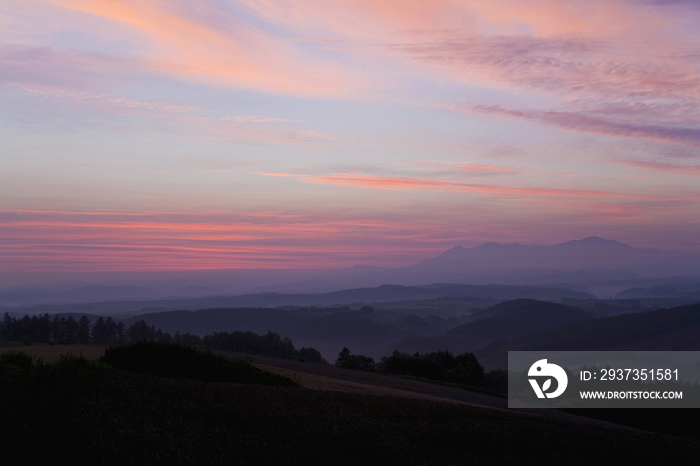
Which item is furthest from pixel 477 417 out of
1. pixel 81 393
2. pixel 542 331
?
pixel 542 331

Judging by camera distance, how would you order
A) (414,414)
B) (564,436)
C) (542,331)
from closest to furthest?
(564,436)
(414,414)
(542,331)

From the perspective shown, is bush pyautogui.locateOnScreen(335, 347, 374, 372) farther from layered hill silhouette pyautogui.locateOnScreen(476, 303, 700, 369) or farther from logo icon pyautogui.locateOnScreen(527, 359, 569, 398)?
layered hill silhouette pyautogui.locateOnScreen(476, 303, 700, 369)

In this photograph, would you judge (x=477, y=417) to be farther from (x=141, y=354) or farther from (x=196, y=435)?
(x=141, y=354)

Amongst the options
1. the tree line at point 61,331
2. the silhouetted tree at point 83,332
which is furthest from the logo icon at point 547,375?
the silhouetted tree at point 83,332

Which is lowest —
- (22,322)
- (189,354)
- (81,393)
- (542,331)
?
(542,331)

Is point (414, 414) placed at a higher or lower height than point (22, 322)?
higher

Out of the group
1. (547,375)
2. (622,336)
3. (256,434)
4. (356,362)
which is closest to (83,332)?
(356,362)

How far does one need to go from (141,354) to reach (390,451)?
52.6 ft

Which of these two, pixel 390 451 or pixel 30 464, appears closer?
pixel 30 464

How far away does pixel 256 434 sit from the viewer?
6.92 meters

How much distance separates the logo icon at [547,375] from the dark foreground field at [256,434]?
16.0 metres

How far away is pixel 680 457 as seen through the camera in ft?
25.0

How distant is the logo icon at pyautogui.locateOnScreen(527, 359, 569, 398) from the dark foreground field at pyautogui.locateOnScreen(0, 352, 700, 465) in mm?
15960

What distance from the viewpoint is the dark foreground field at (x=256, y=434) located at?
6031mm
